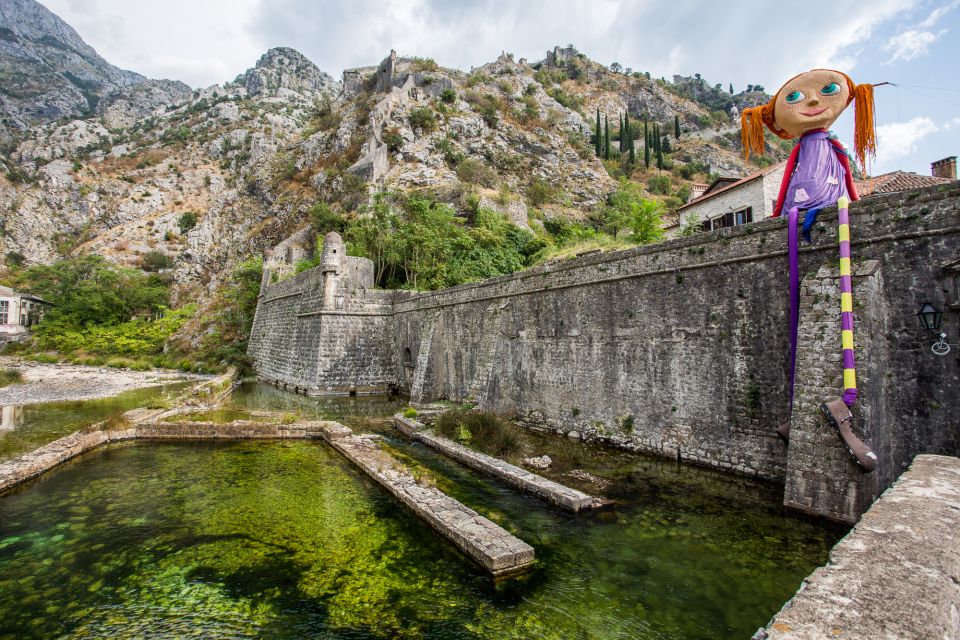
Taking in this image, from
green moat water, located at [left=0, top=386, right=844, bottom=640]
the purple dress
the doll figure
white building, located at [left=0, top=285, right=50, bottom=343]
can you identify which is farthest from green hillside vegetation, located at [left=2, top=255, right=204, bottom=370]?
the purple dress

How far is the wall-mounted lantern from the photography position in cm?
630

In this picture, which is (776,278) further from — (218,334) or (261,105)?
(261,105)

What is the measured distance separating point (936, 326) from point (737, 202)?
13.8 meters

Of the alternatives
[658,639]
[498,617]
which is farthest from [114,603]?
[658,639]

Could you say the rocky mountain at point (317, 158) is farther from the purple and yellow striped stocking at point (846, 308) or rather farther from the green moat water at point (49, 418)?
the purple and yellow striped stocking at point (846, 308)

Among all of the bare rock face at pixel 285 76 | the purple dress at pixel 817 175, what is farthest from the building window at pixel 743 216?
the bare rock face at pixel 285 76

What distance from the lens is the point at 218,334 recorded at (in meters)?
34.6

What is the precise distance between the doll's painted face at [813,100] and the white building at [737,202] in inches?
306

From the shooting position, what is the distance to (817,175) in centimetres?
761

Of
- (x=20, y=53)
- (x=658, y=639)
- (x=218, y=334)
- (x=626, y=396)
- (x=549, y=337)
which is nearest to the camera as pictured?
(x=658, y=639)

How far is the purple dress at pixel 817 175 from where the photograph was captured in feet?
24.7

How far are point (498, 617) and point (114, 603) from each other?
3.82m

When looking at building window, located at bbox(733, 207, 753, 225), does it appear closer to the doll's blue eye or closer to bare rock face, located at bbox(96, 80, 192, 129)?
the doll's blue eye

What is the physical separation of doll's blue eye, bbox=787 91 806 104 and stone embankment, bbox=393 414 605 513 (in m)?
7.52
